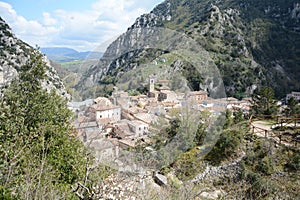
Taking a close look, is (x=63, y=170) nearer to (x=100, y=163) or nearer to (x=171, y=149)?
(x=100, y=163)

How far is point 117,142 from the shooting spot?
3.13 m

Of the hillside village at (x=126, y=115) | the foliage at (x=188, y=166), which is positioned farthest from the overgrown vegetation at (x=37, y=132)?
the foliage at (x=188, y=166)

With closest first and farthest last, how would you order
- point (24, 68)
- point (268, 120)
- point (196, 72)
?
point (196, 72) → point (24, 68) → point (268, 120)

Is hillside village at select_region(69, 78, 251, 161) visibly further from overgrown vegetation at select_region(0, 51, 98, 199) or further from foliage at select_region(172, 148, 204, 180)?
foliage at select_region(172, 148, 204, 180)

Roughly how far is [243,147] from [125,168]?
20.9ft

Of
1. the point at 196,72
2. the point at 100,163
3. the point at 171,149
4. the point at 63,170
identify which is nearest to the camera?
the point at 171,149

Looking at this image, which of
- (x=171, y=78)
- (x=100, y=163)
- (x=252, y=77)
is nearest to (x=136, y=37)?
(x=171, y=78)

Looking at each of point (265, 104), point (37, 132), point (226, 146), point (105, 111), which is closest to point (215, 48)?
point (265, 104)

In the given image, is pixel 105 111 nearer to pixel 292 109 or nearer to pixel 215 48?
pixel 292 109

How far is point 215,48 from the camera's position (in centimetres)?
3703

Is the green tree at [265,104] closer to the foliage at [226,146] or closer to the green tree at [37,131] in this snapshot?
the foliage at [226,146]

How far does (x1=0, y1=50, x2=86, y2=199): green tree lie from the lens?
341 cm

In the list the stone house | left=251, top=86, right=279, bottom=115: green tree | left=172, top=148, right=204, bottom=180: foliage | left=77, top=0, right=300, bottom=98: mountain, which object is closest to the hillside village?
the stone house

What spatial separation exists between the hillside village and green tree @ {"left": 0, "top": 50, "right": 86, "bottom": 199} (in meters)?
0.60
